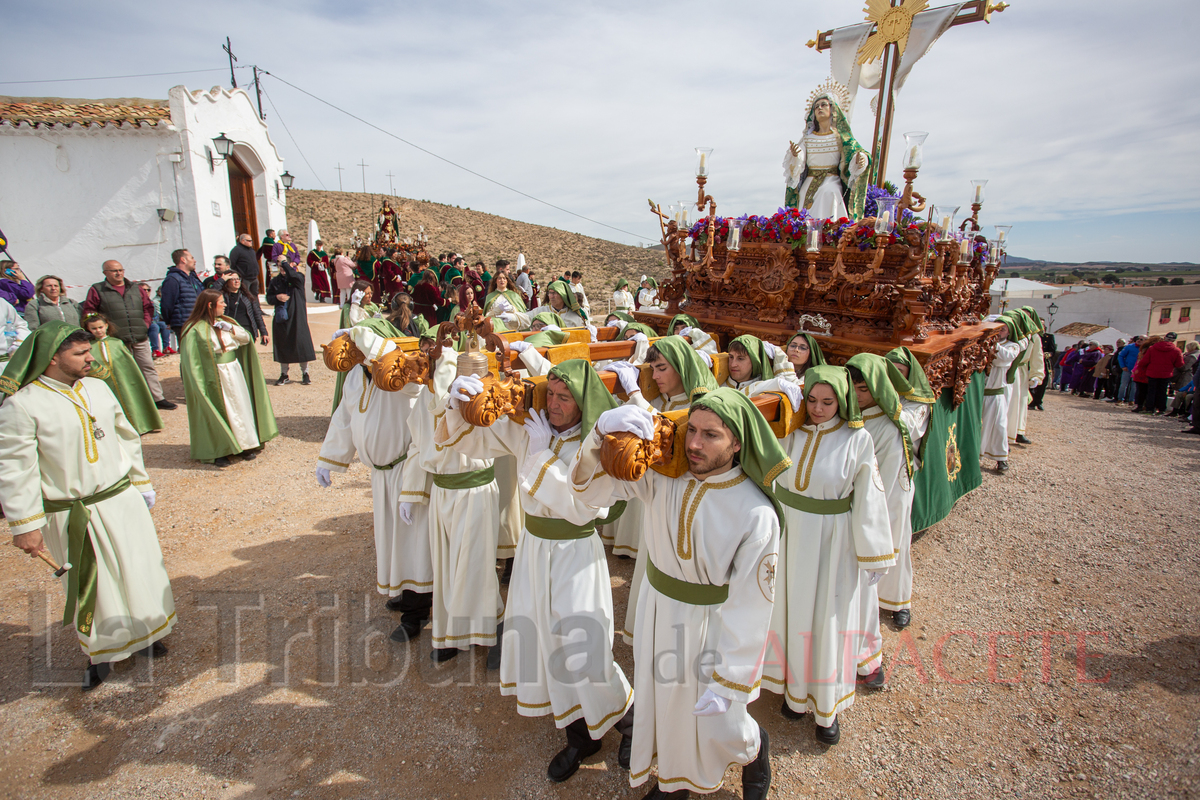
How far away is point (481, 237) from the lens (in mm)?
47719

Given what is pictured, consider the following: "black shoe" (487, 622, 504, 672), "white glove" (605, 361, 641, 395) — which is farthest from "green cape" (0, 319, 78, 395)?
"white glove" (605, 361, 641, 395)

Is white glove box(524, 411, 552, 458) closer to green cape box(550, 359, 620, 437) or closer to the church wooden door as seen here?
green cape box(550, 359, 620, 437)

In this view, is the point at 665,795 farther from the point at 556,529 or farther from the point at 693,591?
the point at 556,529

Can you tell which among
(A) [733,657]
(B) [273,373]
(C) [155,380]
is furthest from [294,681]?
(B) [273,373]

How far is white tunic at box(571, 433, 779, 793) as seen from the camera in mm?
2334

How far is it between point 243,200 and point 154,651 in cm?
1803

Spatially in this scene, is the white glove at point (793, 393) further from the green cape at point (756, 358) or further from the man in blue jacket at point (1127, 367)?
A: the man in blue jacket at point (1127, 367)

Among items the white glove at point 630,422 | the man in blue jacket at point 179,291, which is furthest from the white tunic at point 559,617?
the man in blue jacket at point 179,291

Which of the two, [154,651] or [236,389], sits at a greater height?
[236,389]

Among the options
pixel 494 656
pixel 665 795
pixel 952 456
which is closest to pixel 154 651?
pixel 494 656

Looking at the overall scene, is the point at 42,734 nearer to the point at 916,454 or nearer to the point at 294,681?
the point at 294,681

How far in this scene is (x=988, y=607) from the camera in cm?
480

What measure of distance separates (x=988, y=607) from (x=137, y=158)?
1775 centimetres

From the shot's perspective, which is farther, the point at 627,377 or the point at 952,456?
the point at 952,456
